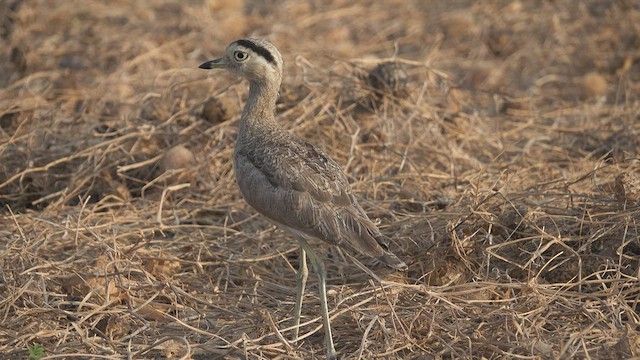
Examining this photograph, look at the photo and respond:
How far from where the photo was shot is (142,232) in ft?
17.9

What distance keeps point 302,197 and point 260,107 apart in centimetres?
80

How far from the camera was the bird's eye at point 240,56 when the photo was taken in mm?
5254

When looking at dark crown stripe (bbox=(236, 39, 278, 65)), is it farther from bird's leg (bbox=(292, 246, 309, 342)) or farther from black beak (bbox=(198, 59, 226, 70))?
bird's leg (bbox=(292, 246, 309, 342))

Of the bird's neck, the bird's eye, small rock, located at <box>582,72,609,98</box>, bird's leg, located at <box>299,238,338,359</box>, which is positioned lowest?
small rock, located at <box>582,72,609,98</box>

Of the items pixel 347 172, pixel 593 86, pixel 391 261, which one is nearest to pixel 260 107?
pixel 391 261

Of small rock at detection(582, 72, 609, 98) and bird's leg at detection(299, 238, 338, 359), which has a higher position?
bird's leg at detection(299, 238, 338, 359)

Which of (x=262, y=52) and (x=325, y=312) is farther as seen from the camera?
(x=262, y=52)

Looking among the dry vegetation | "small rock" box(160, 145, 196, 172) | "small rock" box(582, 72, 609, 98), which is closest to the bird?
the dry vegetation

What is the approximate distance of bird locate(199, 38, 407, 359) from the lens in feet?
14.9

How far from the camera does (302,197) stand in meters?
4.62

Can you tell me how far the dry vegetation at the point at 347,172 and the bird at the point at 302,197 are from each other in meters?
0.23

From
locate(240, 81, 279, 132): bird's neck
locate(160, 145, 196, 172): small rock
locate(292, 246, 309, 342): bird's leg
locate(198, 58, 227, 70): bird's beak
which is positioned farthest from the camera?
locate(160, 145, 196, 172): small rock

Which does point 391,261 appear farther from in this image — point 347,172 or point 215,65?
point 347,172

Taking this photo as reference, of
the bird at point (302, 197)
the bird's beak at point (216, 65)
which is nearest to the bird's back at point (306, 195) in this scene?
the bird at point (302, 197)
